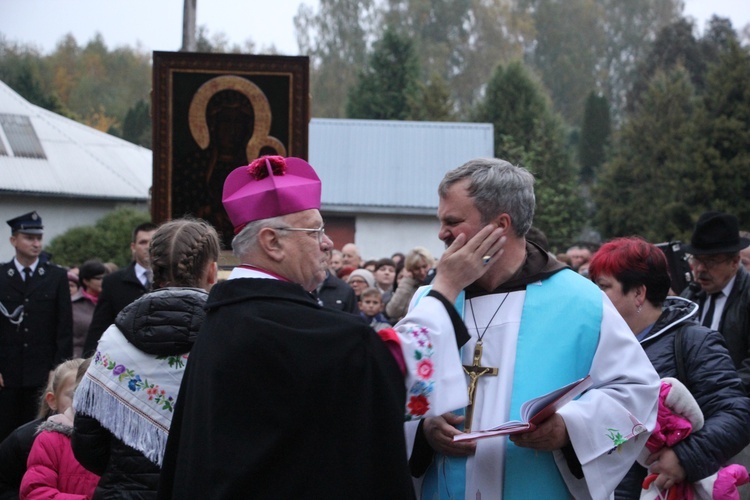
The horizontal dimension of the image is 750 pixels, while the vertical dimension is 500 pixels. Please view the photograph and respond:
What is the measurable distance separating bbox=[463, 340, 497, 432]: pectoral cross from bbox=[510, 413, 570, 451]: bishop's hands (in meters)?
0.20

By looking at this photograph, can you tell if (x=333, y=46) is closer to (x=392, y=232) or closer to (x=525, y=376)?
(x=392, y=232)

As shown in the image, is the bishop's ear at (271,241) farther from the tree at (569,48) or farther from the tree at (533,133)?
the tree at (569,48)

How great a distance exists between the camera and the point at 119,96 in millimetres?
60781

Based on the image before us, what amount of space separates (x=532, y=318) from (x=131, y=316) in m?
1.43

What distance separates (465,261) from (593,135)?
5352 centimetres

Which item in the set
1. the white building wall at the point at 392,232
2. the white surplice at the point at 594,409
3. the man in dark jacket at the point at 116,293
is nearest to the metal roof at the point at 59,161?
the white building wall at the point at 392,232

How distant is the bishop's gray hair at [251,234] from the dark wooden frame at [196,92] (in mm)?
5683

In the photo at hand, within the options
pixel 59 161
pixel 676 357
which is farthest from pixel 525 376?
pixel 59 161

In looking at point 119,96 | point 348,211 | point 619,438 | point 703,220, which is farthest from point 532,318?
point 119,96

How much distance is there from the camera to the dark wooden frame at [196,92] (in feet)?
28.3

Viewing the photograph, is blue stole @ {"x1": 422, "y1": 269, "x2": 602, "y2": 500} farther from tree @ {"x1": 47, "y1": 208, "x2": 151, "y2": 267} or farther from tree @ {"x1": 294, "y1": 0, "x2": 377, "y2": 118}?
tree @ {"x1": 294, "y1": 0, "x2": 377, "y2": 118}

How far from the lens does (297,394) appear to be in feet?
8.80

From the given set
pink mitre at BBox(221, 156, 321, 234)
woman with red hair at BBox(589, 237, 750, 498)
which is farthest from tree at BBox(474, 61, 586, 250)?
pink mitre at BBox(221, 156, 321, 234)

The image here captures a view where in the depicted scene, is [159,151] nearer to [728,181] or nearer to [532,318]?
[532,318]
